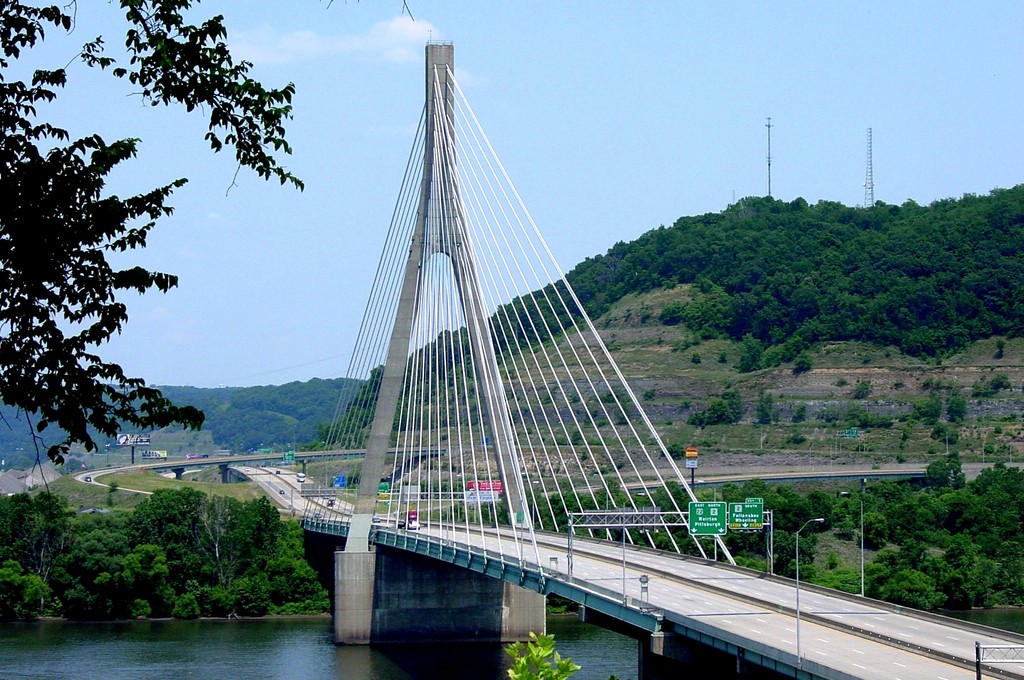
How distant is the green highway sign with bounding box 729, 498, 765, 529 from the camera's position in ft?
160

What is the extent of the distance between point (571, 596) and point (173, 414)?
3043 centimetres

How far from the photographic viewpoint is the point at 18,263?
11.7 meters

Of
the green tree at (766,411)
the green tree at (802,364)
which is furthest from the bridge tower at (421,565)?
the green tree at (802,364)

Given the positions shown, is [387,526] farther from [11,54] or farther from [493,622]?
[11,54]

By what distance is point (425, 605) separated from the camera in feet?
213

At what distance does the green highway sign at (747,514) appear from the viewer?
48.7m

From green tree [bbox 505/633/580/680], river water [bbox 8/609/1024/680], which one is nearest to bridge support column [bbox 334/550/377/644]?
river water [bbox 8/609/1024/680]

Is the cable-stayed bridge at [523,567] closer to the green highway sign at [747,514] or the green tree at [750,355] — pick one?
the green highway sign at [747,514]

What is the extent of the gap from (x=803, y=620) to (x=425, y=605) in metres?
29.6

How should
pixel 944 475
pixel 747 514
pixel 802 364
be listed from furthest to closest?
pixel 802 364 → pixel 944 475 → pixel 747 514

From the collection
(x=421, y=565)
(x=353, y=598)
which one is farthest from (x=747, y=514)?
(x=353, y=598)

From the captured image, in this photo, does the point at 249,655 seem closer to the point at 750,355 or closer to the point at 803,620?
the point at 803,620


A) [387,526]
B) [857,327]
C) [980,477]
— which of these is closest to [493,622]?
[387,526]

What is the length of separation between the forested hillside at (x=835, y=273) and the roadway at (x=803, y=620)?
99636 mm
